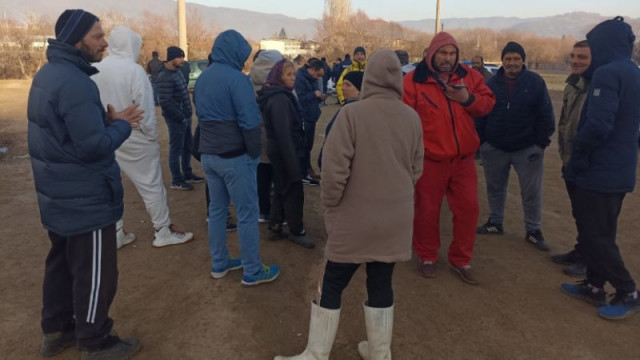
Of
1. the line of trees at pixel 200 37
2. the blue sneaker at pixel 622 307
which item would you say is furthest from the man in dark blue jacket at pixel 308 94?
the line of trees at pixel 200 37

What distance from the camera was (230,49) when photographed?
347cm

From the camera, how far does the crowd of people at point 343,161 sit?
2498 millimetres

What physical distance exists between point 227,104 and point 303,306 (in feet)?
5.43

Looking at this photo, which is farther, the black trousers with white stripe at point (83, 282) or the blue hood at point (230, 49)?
the blue hood at point (230, 49)

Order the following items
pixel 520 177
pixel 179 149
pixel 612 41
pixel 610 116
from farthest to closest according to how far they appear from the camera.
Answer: pixel 179 149 → pixel 520 177 → pixel 612 41 → pixel 610 116

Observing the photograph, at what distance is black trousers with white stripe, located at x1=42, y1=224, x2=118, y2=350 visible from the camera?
106 inches

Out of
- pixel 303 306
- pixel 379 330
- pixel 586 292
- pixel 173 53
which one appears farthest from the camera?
pixel 173 53

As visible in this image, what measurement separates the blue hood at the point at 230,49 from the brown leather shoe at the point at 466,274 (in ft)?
8.32

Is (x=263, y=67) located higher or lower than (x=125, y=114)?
higher

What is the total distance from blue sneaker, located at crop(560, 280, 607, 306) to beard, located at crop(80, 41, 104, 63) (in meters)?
3.89

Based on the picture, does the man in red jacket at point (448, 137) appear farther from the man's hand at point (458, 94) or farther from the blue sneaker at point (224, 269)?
the blue sneaker at point (224, 269)

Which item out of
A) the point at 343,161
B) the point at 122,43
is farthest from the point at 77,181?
the point at 122,43

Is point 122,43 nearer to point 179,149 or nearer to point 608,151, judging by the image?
point 179,149

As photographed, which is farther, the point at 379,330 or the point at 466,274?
the point at 466,274
